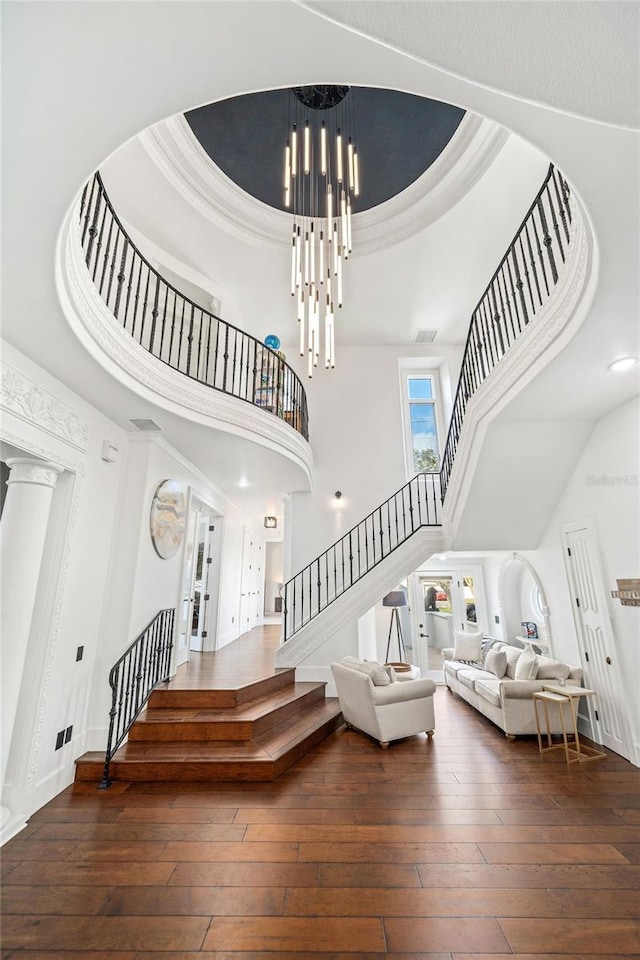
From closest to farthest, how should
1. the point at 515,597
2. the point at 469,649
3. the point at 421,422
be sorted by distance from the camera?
the point at 469,649
the point at 515,597
the point at 421,422

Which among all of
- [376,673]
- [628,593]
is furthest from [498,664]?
[628,593]

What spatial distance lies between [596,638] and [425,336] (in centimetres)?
598

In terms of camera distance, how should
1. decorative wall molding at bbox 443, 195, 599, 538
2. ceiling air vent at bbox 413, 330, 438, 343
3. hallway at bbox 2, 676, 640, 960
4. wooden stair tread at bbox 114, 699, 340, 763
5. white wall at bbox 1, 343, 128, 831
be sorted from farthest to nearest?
ceiling air vent at bbox 413, 330, 438, 343 < wooden stair tread at bbox 114, 699, 340, 763 < white wall at bbox 1, 343, 128, 831 < decorative wall molding at bbox 443, 195, 599, 538 < hallway at bbox 2, 676, 640, 960

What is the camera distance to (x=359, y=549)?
22.5ft

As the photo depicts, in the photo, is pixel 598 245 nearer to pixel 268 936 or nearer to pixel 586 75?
pixel 586 75

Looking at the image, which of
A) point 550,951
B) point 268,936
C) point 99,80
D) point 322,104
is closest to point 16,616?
point 268,936

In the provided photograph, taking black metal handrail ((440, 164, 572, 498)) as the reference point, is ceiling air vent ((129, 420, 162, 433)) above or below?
below

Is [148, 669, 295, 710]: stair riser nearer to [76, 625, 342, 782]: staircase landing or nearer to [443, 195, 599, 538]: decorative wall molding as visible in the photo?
[76, 625, 342, 782]: staircase landing

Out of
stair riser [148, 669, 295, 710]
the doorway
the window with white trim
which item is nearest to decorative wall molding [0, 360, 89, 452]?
stair riser [148, 669, 295, 710]

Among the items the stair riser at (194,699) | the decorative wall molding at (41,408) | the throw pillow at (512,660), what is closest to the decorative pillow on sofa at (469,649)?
the throw pillow at (512,660)

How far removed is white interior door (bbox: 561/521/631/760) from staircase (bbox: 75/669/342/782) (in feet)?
10.0

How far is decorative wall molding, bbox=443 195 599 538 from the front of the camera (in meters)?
2.43

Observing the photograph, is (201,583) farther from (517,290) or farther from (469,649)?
(517,290)

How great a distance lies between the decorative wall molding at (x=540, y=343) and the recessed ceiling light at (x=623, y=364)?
571mm
